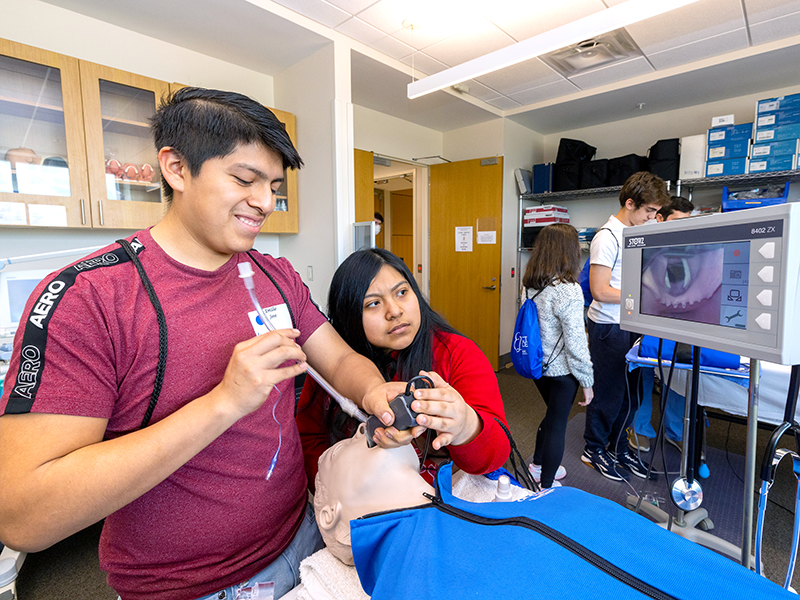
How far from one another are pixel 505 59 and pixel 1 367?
272 cm

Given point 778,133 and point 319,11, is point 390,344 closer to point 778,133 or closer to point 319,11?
point 319,11

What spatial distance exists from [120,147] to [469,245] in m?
3.14

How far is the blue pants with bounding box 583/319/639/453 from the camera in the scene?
7.35ft

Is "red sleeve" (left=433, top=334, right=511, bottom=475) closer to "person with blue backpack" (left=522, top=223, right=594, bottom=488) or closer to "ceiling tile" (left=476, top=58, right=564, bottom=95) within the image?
"person with blue backpack" (left=522, top=223, right=594, bottom=488)

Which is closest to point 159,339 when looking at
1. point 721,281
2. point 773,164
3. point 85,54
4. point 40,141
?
point 721,281

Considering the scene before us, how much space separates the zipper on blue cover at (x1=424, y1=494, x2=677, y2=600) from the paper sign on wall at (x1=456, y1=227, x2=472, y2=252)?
12.5ft

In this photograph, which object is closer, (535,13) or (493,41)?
(535,13)

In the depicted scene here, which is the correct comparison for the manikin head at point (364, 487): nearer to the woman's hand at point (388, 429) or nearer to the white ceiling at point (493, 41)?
the woman's hand at point (388, 429)

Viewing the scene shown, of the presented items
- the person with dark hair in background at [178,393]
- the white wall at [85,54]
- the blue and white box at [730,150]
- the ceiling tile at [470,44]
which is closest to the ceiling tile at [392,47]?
the ceiling tile at [470,44]

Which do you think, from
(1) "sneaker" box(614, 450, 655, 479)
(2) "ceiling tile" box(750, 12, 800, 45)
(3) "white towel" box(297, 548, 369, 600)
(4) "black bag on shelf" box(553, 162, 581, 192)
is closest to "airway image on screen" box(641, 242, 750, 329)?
(3) "white towel" box(297, 548, 369, 600)

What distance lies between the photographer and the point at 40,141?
6.30 feet

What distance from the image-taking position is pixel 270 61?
273 centimetres

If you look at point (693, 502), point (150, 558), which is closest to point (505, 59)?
point (693, 502)

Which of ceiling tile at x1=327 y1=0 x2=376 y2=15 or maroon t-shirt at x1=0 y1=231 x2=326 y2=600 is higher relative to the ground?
ceiling tile at x1=327 y1=0 x2=376 y2=15
